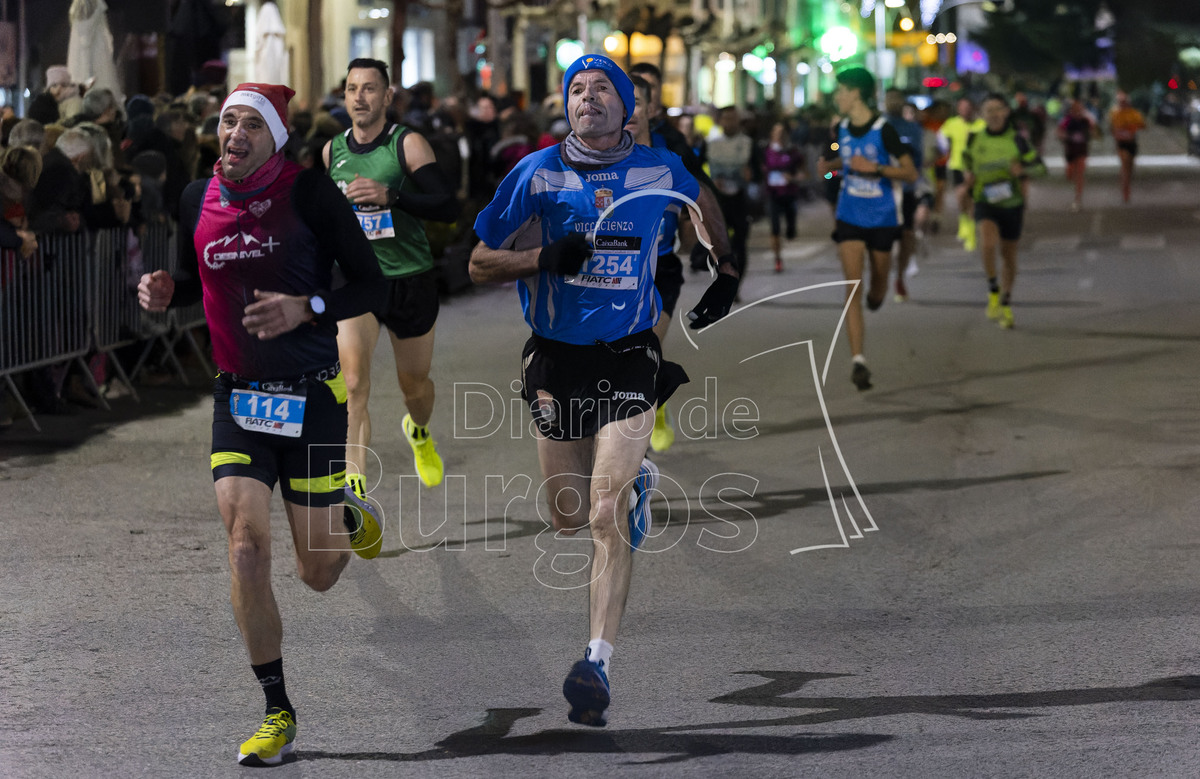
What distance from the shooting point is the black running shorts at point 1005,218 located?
15.6 m

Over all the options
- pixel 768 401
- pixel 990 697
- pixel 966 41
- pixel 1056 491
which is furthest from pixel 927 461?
pixel 966 41

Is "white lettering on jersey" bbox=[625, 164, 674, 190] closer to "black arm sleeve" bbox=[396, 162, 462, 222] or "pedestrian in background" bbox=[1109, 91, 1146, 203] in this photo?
"black arm sleeve" bbox=[396, 162, 462, 222]

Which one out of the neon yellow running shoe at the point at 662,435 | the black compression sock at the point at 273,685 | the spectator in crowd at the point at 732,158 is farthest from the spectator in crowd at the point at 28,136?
the spectator in crowd at the point at 732,158

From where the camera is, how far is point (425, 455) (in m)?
8.86

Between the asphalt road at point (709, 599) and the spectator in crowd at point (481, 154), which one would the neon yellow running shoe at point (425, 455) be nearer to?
the asphalt road at point (709, 599)

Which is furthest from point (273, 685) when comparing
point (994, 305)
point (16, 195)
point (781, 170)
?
point (781, 170)

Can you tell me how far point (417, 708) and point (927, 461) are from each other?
16.4 feet

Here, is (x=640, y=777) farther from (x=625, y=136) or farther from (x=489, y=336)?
(x=489, y=336)

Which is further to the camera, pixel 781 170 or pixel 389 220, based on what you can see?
pixel 781 170

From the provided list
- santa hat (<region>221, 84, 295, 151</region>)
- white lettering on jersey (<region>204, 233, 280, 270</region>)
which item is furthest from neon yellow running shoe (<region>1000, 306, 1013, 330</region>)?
white lettering on jersey (<region>204, 233, 280, 270</region>)

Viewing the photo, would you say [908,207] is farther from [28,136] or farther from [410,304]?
[410,304]

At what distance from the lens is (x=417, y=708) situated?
5.42 m

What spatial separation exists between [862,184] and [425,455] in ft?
15.1

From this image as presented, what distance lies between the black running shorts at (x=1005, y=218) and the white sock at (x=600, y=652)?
11046 mm
